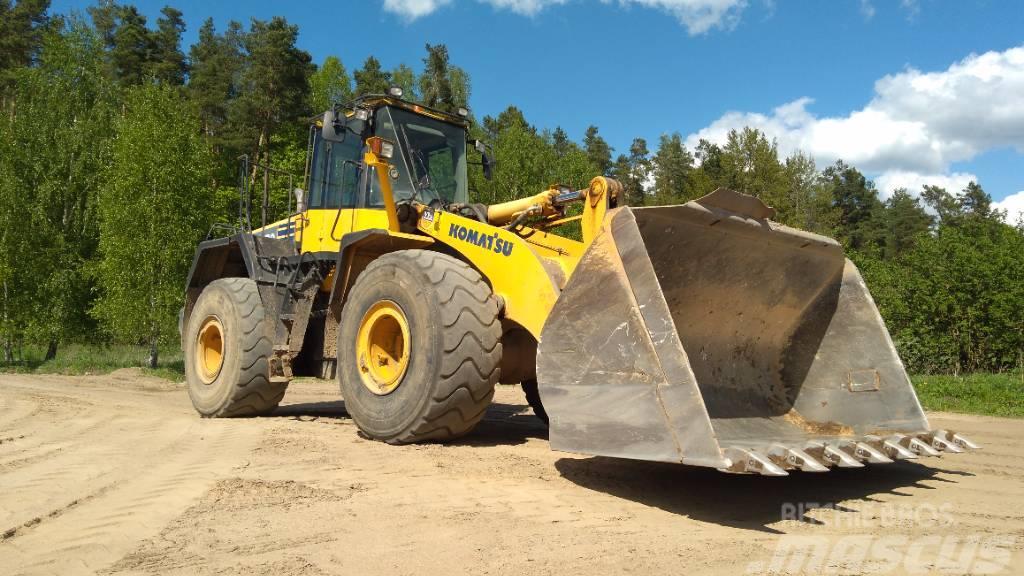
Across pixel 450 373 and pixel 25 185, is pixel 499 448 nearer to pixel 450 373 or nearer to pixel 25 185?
pixel 450 373

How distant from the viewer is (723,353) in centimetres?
496

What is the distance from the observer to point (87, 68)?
23.9 m

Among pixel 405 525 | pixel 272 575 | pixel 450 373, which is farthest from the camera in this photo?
Result: pixel 450 373

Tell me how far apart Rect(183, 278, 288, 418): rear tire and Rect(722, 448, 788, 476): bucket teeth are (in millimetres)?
5222

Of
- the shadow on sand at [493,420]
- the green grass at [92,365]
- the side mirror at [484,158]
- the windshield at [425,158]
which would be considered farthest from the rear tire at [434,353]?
the green grass at [92,365]

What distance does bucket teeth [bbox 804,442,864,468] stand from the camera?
11.7ft

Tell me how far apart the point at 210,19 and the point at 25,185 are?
87.8ft

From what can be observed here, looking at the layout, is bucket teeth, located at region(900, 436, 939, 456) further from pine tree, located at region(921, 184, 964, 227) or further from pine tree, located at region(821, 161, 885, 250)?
pine tree, located at region(921, 184, 964, 227)

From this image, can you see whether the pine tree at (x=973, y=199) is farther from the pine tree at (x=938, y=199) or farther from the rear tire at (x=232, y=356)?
the rear tire at (x=232, y=356)

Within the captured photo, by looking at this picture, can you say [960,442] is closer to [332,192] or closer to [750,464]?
[750,464]

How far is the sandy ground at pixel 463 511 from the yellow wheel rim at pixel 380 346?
52 centimetres

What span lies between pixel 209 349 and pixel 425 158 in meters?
3.72

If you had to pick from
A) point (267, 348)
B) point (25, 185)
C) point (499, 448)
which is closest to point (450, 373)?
point (499, 448)

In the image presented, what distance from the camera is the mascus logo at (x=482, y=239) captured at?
517cm
